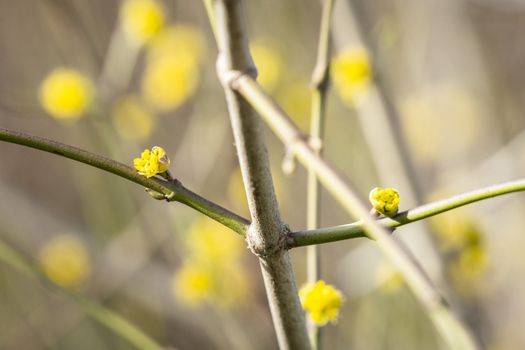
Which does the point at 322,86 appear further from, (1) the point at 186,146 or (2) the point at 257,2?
(2) the point at 257,2

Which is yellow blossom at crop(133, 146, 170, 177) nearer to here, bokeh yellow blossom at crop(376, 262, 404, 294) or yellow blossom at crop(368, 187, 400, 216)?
yellow blossom at crop(368, 187, 400, 216)

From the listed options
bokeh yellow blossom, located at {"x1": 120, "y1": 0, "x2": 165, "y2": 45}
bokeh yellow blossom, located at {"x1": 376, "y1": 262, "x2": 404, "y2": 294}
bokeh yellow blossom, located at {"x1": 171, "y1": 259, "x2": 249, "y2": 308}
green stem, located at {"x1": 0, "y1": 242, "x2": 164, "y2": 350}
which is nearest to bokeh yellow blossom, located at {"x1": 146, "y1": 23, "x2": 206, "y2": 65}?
→ bokeh yellow blossom, located at {"x1": 120, "y1": 0, "x2": 165, "y2": 45}

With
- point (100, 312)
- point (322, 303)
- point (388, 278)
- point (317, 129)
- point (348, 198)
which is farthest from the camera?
point (388, 278)

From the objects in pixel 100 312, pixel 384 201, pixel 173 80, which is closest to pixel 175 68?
pixel 173 80

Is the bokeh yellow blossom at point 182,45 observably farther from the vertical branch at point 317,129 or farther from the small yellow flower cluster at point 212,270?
the vertical branch at point 317,129

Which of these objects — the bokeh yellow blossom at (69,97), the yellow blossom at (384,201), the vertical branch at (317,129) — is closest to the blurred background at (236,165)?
the bokeh yellow blossom at (69,97)

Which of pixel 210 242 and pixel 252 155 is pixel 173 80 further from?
pixel 252 155

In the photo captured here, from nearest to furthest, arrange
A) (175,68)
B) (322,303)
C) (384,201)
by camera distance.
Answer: (384,201) → (322,303) → (175,68)

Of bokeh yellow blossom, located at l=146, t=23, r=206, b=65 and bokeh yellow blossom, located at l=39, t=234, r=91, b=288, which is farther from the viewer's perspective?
bokeh yellow blossom, located at l=146, t=23, r=206, b=65
